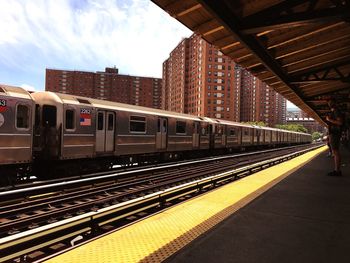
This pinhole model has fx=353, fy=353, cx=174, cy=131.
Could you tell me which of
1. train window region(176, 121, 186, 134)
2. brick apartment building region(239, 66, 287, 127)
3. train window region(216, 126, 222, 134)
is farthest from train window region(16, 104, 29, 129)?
brick apartment building region(239, 66, 287, 127)

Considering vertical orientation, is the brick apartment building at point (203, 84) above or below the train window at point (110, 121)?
above

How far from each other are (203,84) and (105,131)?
99468 millimetres

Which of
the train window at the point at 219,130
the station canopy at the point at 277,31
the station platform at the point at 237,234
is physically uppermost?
the station canopy at the point at 277,31

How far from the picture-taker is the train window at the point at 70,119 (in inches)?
486

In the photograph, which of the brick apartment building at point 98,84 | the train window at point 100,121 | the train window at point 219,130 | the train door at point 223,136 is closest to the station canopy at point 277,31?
the train window at point 100,121

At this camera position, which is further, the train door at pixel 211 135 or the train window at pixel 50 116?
the train door at pixel 211 135

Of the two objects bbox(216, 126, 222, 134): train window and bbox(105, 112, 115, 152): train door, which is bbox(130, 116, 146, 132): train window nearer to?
bbox(105, 112, 115, 152): train door

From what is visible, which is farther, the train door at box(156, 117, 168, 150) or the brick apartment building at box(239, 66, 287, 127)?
the brick apartment building at box(239, 66, 287, 127)

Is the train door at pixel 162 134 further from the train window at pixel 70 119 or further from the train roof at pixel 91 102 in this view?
the train window at pixel 70 119

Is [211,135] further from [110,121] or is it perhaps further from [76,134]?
[76,134]

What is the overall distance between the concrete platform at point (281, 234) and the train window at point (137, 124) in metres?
Result: 9.57

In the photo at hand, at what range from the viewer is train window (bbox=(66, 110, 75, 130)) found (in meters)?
12.3

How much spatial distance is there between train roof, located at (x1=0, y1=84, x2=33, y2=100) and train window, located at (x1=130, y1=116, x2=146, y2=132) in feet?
19.1

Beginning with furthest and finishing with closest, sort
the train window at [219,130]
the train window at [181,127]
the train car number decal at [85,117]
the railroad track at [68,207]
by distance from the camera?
1. the train window at [219,130]
2. the train window at [181,127]
3. the train car number decal at [85,117]
4. the railroad track at [68,207]
